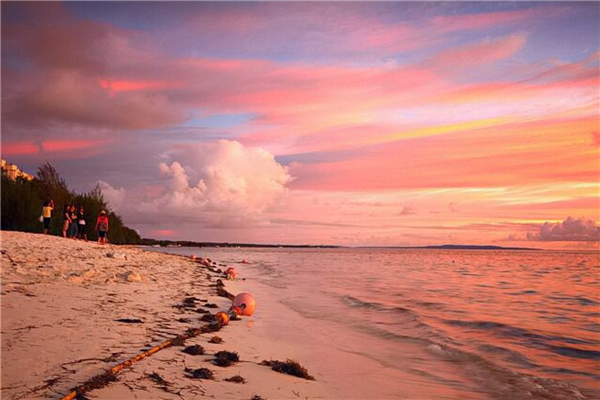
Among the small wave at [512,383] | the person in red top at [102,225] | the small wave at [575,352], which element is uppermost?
the person in red top at [102,225]

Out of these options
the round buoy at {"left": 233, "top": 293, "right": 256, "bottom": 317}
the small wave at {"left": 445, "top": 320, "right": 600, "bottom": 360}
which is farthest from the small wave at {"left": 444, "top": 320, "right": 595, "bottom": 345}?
the round buoy at {"left": 233, "top": 293, "right": 256, "bottom": 317}

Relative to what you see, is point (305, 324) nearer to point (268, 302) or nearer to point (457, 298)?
point (268, 302)

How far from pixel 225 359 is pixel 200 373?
29.6 inches

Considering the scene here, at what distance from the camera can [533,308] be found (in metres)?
16.3

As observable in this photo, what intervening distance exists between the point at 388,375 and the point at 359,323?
16.7ft

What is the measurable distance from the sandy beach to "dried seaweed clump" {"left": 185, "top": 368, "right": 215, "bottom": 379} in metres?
0.06

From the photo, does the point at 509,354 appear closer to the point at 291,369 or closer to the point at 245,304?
the point at 291,369

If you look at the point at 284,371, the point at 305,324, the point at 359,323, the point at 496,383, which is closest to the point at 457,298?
the point at 359,323

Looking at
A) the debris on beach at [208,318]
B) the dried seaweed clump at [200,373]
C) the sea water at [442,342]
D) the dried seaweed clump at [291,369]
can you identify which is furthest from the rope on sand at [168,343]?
Result: the dried seaweed clump at [291,369]

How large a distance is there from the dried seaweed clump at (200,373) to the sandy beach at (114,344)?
59 millimetres

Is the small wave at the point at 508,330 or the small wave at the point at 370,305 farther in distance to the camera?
the small wave at the point at 370,305

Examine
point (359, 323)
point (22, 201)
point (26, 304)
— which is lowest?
point (359, 323)

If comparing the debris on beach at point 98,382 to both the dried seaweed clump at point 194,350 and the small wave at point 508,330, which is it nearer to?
the dried seaweed clump at point 194,350

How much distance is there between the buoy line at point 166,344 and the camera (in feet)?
15.0
